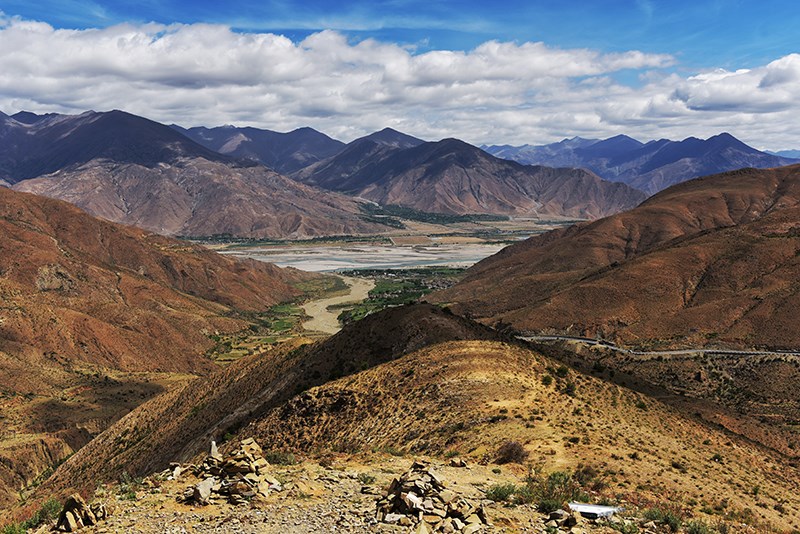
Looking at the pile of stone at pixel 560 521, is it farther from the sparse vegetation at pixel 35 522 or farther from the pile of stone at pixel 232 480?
the sparse vegetation at pixel 35 522

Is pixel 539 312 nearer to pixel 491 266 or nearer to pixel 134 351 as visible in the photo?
pixel 134 351

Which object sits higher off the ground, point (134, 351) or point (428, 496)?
point (428, 496)

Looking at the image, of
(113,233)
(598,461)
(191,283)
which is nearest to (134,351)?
(191,283)

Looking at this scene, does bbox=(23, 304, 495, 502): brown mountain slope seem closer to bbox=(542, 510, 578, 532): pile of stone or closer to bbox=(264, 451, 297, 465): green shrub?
bbox=(264, 451, 297, 465): green shrub

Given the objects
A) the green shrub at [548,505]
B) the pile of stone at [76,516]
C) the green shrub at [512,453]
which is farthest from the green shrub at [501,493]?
the pile of stone at [76,516]

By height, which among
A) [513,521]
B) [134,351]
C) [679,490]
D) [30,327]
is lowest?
[134,351]

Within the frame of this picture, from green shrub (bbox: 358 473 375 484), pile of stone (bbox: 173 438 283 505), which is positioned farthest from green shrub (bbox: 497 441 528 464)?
pile of stone (bbox: 173 438 283 505)

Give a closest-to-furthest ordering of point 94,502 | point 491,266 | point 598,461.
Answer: point 94,502, point 598,461, point 491,266
